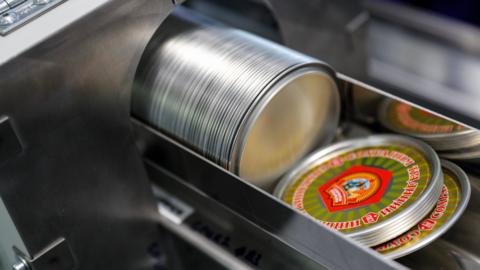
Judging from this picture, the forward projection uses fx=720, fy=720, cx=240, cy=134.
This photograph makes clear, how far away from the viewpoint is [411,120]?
1.31 metres

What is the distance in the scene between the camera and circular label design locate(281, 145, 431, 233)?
116 centimetres

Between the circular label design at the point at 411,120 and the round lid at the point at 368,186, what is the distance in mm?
33

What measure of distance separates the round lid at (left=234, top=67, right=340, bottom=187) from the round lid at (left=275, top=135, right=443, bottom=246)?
0.04 m

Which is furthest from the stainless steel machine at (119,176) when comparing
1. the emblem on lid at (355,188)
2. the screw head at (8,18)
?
the emblem on lid at (355,188)

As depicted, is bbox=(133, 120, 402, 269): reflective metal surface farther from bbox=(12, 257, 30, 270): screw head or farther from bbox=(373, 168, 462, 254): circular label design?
bbox=(12, 257, 30, 270): screw head

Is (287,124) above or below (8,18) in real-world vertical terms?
below

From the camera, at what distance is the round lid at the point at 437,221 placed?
1.10 metres

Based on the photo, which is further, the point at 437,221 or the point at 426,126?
the point at 426,126

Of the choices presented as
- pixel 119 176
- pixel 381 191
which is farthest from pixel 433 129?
pixel 119 176

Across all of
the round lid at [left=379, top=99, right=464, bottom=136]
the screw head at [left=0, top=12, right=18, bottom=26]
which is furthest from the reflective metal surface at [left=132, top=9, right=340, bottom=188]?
the screw head at [left=0, top=12, right=18, bottom=26]

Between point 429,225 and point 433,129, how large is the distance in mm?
196

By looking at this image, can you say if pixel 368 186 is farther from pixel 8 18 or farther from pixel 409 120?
pixel 8 18

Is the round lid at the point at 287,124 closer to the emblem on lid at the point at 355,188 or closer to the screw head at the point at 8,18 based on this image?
the emblem on lid at the point at 355,188

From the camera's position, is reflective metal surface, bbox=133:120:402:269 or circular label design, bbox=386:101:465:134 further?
circular label design, bbox=386:101:465:134
